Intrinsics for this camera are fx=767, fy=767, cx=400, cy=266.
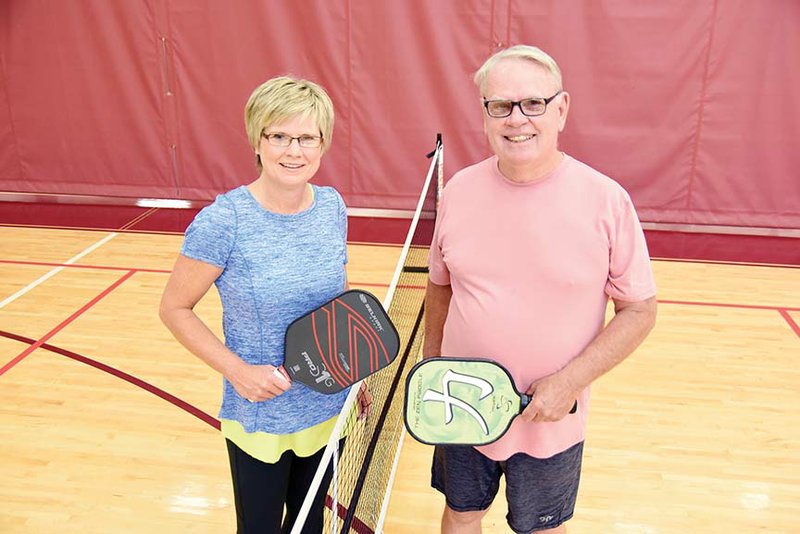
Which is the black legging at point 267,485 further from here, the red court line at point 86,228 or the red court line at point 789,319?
the red court line at point 86,228

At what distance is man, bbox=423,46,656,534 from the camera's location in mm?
1938

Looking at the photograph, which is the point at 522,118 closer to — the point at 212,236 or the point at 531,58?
the point at 531,58

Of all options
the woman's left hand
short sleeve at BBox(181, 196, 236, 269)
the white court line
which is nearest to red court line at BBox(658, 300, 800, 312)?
the woman's left hand

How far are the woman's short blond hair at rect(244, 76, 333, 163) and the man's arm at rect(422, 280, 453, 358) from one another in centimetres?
62

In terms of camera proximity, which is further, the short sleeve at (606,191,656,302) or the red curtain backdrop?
the red curtain backdrop

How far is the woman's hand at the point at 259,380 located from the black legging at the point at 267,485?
28 cm

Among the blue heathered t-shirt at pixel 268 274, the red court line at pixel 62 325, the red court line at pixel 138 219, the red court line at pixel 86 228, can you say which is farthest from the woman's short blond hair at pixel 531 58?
the red court line at pixel 138 219

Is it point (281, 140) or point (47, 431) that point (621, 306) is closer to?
point (281, 140)

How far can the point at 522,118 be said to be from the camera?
1.91 meters

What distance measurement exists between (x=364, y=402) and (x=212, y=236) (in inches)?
32.2

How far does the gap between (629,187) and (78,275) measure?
492cm

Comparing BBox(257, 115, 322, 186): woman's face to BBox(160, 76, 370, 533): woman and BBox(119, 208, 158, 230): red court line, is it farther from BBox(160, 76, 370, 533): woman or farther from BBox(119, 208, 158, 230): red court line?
BBox(119, 208, 158, 230): red court line

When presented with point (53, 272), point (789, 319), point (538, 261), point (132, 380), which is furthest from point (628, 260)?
point (53, 272)

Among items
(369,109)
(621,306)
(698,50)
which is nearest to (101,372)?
(621,306)
